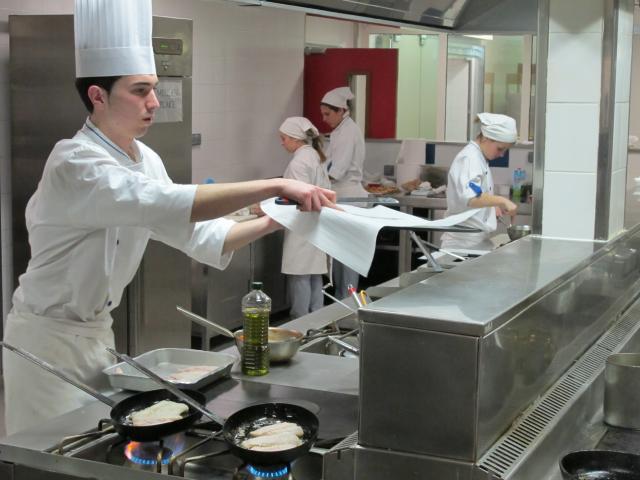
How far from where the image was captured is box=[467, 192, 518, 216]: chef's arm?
5477mm

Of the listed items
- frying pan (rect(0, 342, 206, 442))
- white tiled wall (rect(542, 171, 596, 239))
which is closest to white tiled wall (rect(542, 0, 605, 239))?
white tiled wall (rect(542, 171, 596, 239))

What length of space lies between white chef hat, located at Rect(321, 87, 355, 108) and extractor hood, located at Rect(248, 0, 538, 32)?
141 inches

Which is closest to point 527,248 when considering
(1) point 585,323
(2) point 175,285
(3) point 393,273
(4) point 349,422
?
(1) point 585,323

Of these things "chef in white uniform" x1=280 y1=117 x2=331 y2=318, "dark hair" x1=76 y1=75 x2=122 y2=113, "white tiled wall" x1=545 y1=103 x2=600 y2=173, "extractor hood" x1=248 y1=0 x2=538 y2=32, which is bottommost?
"chef in white uniform" x1=280 y1=117 x2=331 y2=318

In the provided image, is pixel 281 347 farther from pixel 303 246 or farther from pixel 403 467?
pixel 303 246

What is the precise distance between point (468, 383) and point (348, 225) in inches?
21.8

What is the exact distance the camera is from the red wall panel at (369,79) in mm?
8250

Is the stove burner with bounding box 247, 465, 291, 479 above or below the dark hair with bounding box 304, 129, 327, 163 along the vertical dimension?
below

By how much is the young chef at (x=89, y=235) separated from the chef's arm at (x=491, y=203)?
121 inches

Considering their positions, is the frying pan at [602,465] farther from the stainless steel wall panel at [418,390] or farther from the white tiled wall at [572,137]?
the white tiled wall at [572,137]

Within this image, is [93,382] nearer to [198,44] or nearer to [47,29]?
[47,29]

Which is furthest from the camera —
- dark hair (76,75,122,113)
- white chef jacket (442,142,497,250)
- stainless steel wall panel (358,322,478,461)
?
white chef jacket (442,142,497,250)

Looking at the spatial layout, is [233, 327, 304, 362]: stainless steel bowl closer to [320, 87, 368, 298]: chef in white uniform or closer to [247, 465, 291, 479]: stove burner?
[247, 465, 291, 479]: stove burner

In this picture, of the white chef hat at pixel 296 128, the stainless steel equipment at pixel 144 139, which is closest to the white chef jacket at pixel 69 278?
the stainless steel equipment at pixel 144 139
